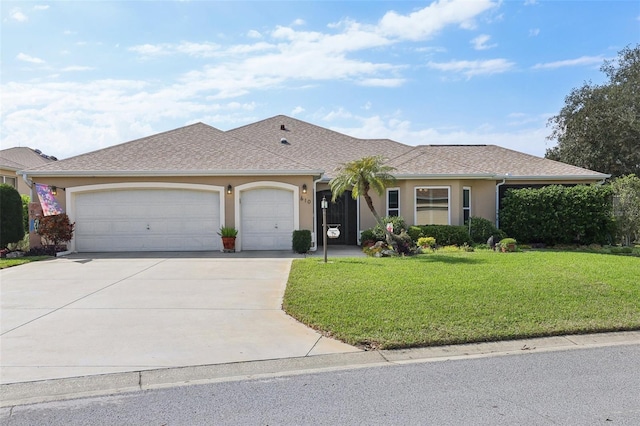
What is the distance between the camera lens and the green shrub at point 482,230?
1670 cm

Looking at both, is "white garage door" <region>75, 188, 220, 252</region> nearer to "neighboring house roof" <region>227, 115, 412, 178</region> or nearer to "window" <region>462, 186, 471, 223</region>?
"neighboring house roof" <region>227, 115, 412, 178</region>

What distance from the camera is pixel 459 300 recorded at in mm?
7754

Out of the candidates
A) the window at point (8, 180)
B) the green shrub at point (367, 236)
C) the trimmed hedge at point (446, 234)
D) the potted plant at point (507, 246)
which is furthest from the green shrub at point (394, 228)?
the window at point (8, 180)

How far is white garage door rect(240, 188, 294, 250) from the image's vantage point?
52.9 ft

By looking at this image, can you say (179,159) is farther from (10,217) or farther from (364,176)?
(364,176)

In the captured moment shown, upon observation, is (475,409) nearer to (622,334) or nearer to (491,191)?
(622,334)

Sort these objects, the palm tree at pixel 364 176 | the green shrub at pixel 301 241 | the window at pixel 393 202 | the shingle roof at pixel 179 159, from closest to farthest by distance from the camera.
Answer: the palm tree at pixel 364 176
the green shrub at pixel 301 241
the shingle roof at pixel 179 159
the window at pixel 393 202

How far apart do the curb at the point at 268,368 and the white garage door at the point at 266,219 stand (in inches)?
418

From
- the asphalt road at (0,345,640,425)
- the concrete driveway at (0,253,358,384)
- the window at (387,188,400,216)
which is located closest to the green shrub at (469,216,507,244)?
the window at (387,188,400,216)

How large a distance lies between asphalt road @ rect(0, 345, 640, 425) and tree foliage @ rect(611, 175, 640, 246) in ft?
43.9

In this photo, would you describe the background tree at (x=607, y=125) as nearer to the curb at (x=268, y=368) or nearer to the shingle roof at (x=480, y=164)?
the shingle roof at (x=480, y=164)

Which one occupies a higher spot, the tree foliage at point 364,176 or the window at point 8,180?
the window at point 8,180

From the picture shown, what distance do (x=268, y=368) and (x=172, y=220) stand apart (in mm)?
11799

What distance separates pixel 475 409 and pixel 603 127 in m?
29.7
